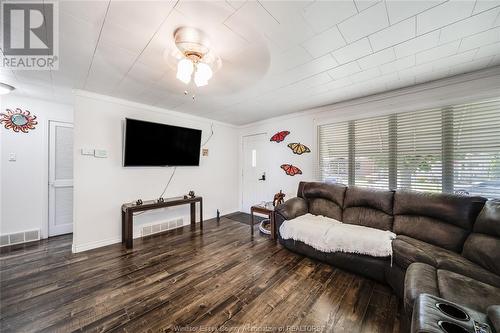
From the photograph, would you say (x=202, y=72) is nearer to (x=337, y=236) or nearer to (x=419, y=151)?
(x=337, y=236)

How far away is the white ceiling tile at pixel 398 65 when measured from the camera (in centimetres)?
202

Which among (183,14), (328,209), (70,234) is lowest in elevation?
(70,234)

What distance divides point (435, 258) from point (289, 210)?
1680mm

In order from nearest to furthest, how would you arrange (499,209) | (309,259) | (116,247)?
(499,209)
(309,259)
(116,247)

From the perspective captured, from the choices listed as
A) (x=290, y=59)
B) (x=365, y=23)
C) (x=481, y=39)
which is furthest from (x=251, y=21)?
(x=481, y=39)

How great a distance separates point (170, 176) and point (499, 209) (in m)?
4.49

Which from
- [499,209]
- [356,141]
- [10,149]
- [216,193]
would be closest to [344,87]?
[356,141]

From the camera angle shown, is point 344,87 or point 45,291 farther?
point 344,87

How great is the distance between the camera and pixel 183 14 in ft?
4.54

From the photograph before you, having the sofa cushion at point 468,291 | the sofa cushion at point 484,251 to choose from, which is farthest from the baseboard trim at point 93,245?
the sofa cushion at point 484,251

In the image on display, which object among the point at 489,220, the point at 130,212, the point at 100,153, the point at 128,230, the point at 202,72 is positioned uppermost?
the point at 202,72

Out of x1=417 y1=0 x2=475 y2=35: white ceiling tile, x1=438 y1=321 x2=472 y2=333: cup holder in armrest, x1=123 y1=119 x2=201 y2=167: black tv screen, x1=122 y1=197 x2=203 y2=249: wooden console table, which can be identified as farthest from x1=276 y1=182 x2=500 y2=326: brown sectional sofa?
x1=123 y1=119 x2=201 y2=167: black tv screen

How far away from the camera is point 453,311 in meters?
1.08

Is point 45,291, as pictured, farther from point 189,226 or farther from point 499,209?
point 499,209
